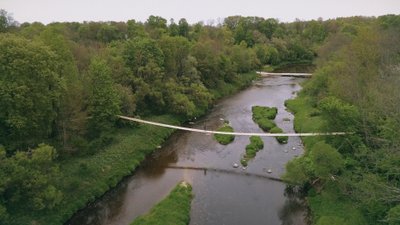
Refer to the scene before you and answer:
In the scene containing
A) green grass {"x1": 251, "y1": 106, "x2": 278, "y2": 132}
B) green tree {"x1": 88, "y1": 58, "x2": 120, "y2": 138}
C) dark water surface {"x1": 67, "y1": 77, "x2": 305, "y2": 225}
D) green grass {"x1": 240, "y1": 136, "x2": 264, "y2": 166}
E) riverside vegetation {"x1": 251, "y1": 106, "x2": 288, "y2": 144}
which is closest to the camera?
dark water surface {"x1": 67, "y1": 77, "x2": 305, "y2": 225}

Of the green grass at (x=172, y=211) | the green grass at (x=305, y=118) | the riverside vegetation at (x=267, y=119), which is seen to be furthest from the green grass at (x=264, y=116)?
the green grass at (x=172, y=211)

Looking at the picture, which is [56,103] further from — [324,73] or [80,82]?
[324,73]

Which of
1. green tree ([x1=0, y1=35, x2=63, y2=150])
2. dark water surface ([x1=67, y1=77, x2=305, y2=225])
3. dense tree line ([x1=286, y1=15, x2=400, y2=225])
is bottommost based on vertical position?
dark water surface ([x1=67, y1=77, x2=305, y2=225])

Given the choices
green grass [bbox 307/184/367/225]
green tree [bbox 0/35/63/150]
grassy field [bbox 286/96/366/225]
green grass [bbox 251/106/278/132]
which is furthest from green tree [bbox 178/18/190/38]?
green grass [bbox 307/184/367/225]

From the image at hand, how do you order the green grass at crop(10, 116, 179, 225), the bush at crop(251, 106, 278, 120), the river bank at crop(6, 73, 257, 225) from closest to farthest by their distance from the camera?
the green grass at crop(10, 116, 179, 225) → the river bank at crop(6, 73, 257, 225) → the bush at crop(251, 106, 278, 120)

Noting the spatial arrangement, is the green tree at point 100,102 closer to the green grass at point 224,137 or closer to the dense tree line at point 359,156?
the green grass at point 224,137

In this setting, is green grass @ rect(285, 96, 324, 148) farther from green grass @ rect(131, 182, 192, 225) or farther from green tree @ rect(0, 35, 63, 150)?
green tree @ rect(0, 35, 63, 150)

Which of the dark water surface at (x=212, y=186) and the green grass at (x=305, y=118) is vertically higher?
the green grass at (x=305, y=118)
